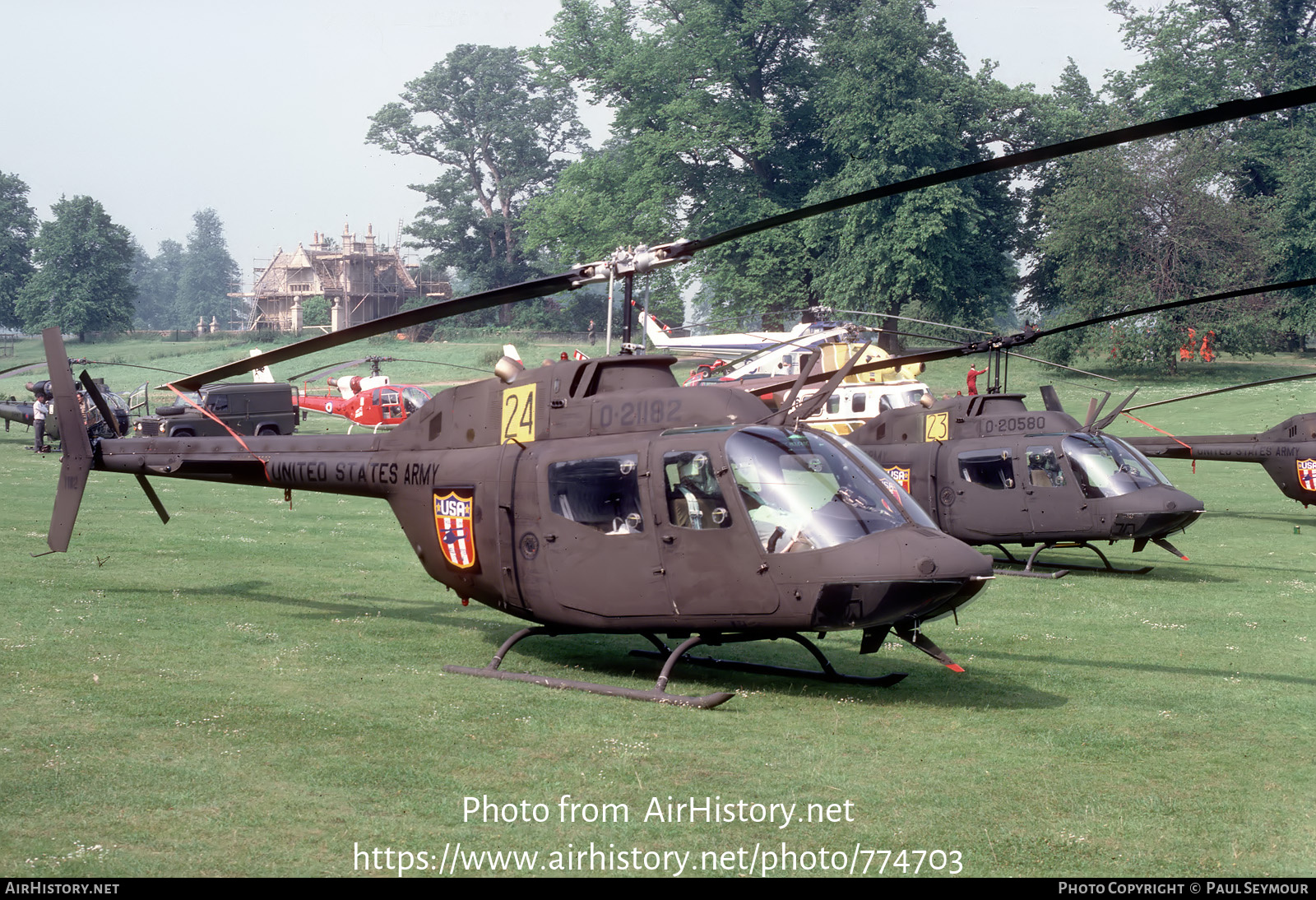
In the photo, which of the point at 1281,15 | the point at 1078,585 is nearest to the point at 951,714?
the point at 1078,585

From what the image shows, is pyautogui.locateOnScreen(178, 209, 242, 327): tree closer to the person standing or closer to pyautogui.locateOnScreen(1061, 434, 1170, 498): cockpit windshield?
the person standing

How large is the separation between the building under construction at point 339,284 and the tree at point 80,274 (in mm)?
11908

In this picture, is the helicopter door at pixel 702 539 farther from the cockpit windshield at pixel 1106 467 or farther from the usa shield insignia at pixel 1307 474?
the usa shield insignia at pixel 1307 474

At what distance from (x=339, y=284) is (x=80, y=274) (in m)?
22.8

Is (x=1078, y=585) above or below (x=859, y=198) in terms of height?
below

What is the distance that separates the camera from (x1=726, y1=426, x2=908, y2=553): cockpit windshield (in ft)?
25.9

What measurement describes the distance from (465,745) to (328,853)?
183 centimetres

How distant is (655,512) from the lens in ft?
27.2

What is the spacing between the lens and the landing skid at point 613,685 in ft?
26.7

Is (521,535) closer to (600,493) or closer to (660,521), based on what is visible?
(600,493)

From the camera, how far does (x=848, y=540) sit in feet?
25.6

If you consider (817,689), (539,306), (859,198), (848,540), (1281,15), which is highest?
(1281,15)

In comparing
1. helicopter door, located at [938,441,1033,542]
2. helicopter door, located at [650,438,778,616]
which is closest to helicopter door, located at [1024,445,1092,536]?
helicopter door, located at [938,441,1033,542]
